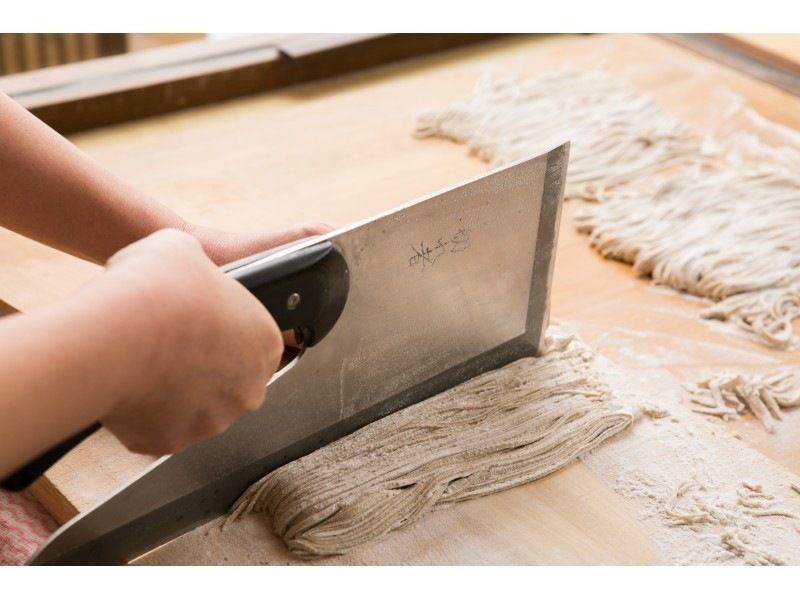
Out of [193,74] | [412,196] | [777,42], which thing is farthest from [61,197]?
[777,42]

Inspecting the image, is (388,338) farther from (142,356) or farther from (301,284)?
(142,356)

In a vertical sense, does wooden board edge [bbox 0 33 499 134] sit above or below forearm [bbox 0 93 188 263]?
below

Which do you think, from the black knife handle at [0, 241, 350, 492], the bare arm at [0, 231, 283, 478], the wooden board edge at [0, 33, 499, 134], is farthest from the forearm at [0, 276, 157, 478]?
the wooden board edge at [0, 33, 499, 134]

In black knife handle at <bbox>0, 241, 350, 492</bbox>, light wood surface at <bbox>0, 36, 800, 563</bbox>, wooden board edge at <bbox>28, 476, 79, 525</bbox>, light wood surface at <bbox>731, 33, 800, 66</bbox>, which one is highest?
black knife handle at <bbox>0, 241, 350, 492</bbox>

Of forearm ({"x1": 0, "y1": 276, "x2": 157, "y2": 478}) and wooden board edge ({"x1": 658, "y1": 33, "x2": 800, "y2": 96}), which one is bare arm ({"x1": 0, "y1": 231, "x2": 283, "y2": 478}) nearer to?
forearm ({"x1": 0, "y1": 276, "x2": 157, "y2": 478})

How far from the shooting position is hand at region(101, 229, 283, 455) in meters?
0.75

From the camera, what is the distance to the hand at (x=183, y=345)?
75 cm

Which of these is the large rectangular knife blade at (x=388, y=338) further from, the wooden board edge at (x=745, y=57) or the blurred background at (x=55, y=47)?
the blurred background at (x=55, y=47)

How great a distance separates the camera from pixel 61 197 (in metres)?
1.06

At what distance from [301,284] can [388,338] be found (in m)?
0.13

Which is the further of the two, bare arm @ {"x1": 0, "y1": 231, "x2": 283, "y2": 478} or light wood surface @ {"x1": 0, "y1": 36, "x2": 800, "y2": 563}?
light wood surface @ {"x1": 0, "y1": 36, "x2": 800, "y2": 563}

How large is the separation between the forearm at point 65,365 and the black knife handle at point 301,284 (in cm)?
16

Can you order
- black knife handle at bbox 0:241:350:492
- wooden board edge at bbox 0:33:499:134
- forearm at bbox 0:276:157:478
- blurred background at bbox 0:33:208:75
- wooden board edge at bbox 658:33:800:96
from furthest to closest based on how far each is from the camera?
blurred background at bbox 0:33:208:75, wooden board edge at bbox 658:33:800:96, wooden board edge at bbox 0:33:499:134, black knife handle at bbox 0:241:350:492, forearm at bbox 0:276:157:478

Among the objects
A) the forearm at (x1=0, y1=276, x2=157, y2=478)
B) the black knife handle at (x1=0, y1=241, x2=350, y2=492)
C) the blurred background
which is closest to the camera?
the forearm at (x1=0, y1=276, x2=157, y2=478)
